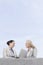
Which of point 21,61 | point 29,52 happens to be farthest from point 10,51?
point 21,61

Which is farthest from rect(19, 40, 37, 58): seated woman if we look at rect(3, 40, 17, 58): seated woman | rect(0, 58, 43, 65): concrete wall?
rect(0, 58, 43, 65): concrete wall

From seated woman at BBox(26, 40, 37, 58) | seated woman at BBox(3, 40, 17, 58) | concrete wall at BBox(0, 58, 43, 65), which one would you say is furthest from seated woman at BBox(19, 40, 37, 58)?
concrete wall at BBox(0, 58, 43, 65)

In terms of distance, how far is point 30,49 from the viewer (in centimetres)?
655

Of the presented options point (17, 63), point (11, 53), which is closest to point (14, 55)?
point (11, 53)

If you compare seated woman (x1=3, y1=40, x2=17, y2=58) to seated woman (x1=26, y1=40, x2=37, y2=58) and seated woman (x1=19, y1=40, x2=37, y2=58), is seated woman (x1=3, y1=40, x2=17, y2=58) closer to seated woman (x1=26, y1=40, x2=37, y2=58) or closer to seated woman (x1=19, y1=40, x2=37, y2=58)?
seated woman (x1=19, y1=40, x2=37, y2=58)

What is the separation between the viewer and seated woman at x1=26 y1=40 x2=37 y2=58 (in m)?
6.49

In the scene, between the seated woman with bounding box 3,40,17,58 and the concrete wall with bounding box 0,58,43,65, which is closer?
the concrete wall with bounding box 0,58,43,65

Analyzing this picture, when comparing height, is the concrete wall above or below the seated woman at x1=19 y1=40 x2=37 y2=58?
below

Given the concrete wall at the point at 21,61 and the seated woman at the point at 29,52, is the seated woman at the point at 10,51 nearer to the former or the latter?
the seated woman at the point at 29,52

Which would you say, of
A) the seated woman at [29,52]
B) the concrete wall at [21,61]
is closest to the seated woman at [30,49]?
the seated woman at [29,52]

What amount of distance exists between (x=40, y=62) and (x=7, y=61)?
45.2 inches

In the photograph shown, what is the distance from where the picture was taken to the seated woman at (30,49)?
649 cm

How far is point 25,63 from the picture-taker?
593 cm

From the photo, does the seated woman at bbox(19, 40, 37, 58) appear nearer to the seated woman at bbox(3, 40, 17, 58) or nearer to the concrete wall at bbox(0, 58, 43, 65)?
the seated woman at bbox(3, 40, 17, 58)
